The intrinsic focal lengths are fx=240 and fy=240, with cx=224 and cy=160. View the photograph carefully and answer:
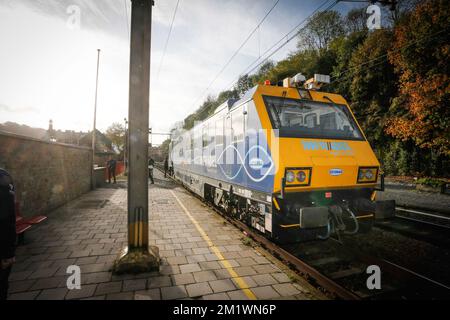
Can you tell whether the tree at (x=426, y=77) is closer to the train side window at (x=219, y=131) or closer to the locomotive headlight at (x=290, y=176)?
the train side window at (x=219, y=131)

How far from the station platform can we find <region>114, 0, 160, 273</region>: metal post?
1.49ft

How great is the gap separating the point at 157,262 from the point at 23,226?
126 inches

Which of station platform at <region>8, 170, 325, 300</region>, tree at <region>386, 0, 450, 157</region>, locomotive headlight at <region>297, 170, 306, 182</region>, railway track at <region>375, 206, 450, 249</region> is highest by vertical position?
tree at <region>386, 0, 450, 157</region>

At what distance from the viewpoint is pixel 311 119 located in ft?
17.0

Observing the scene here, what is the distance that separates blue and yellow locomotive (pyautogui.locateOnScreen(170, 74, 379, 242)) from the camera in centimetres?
417

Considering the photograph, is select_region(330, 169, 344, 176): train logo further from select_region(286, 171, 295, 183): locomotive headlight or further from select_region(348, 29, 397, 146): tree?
select_region(348, 29, 397, 146): tree

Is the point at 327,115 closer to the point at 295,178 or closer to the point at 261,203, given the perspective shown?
the point at 295,178

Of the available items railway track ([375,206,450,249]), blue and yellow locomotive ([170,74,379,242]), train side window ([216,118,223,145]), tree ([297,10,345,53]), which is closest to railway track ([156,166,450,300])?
blue and yellow locomotive ([170,74,379,242])

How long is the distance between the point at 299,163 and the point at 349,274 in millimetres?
1885

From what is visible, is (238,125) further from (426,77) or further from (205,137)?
(426,77)

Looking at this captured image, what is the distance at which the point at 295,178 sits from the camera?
13.5 ft

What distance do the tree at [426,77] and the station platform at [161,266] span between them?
659 inches

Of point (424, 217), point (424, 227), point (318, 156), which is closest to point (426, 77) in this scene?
point (424, 217)
